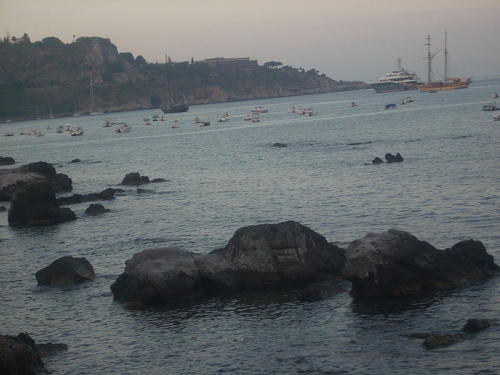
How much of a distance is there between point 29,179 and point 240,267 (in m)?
32.5

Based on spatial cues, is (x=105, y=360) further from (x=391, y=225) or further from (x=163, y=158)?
(x=163, y=158)

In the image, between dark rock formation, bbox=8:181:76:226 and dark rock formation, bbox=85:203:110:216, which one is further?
dark rock formation, bbox=85:203:110:216

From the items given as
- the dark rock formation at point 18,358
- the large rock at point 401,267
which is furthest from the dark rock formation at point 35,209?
the dark rock formation at point 18,358

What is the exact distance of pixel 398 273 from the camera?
23781 mm

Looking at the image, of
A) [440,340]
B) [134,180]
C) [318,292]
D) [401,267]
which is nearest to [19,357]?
[318,292]

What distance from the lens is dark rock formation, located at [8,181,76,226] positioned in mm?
42656

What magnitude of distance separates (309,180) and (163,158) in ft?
120

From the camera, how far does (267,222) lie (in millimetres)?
39125

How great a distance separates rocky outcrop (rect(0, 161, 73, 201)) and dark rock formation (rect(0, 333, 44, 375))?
34838mm

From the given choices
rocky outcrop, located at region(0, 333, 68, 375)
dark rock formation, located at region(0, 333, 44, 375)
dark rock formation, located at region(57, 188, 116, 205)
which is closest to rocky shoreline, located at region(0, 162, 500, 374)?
rocky outcrop, located at region(0, 333, 68, 375)

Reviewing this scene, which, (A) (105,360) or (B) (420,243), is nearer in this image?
(A) (105,360)

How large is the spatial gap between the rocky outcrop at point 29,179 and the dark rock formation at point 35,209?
9404 mm

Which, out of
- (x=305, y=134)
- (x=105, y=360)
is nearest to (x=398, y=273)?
(x=105, y=360)

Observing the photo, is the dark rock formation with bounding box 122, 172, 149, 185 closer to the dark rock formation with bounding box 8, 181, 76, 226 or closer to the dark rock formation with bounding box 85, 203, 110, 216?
the dark rock formation with bounding box 85, 203, 110, 216
